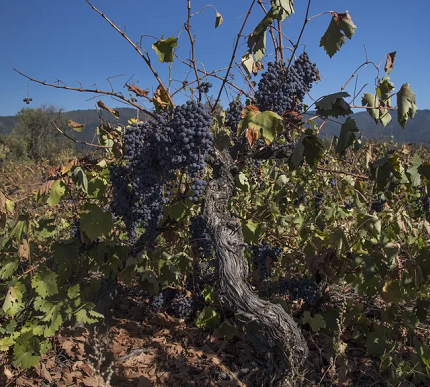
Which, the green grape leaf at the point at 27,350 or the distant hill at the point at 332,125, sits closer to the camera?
the green grape leaf at the point at 27,350

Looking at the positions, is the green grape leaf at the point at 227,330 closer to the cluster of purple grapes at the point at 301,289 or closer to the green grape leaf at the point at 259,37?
the cluster of purple grapes at the point at 301,289

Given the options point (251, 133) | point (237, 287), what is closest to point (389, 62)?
point (251, 133)

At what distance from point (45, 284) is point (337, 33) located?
2.33 m

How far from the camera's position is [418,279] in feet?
6.82

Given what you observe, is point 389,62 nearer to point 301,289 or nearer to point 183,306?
point 301,289

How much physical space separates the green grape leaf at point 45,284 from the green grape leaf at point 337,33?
2.20 meters

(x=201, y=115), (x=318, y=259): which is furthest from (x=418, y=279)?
(x=201, y=115)

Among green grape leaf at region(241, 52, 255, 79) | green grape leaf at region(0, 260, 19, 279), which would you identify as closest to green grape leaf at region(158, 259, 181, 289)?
green grape leaf at region(0, 260, 19, 279)

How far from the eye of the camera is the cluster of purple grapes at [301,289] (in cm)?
258

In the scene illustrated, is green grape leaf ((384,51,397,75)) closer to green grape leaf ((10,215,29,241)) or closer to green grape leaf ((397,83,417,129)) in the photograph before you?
green grape leaf ((397,83,417,129))

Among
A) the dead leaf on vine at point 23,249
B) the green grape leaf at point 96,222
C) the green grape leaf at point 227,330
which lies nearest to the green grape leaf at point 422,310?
the green grape leaf at point 227,330

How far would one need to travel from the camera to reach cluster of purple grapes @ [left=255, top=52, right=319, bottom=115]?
2.11 meters

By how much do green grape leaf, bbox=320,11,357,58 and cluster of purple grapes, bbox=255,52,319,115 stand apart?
0.15 metres

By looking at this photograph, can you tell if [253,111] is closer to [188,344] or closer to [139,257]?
[139,257]
